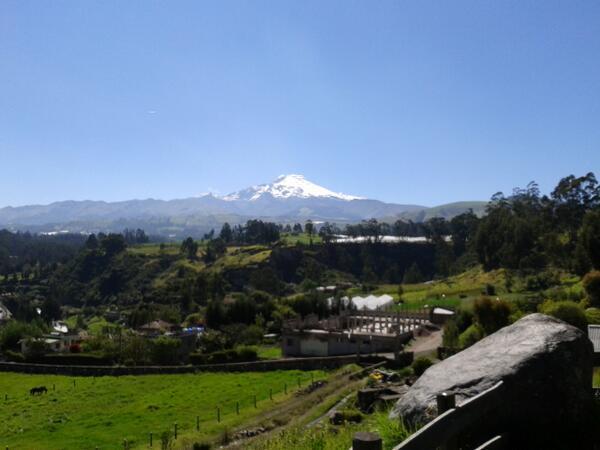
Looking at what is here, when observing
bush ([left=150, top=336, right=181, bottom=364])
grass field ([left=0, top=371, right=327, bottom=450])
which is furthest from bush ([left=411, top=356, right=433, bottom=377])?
bush ([left=150, top=336, right=181, bottom=364])

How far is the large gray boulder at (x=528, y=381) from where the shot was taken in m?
7.87

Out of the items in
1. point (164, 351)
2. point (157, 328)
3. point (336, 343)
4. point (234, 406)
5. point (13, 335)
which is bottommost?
point (157, 328)

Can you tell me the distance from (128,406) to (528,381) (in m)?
28.2

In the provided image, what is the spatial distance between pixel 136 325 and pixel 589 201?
57.4 m

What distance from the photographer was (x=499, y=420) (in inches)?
299

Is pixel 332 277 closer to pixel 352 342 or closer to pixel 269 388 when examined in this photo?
pixel 352 342

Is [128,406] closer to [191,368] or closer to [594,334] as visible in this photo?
[191,368]

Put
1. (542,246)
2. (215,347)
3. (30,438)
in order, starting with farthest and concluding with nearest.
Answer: (542,246) → (215,347) → (30,438)

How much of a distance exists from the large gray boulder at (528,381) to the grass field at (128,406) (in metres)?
15.3

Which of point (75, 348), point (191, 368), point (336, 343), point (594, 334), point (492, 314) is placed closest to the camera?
point (594, 334)

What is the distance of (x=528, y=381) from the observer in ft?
26.3

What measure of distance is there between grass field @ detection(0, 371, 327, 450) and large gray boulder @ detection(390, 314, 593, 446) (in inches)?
602

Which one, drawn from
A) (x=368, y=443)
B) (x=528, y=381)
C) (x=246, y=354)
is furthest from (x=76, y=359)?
(x=368, y=443)

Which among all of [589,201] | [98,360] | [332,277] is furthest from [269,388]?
[332,277]
